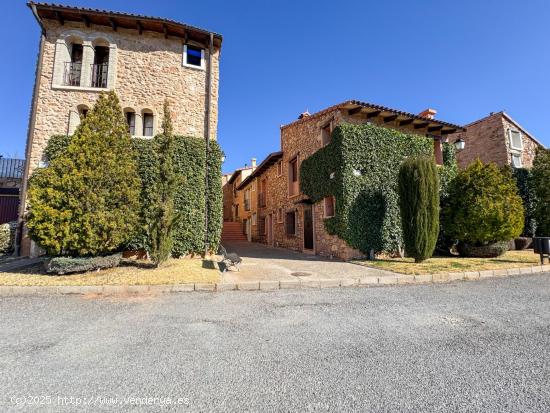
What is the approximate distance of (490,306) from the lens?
4.59 metres

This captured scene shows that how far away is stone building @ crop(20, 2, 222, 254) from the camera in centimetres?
998

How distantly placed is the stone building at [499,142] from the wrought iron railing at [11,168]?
2848cm

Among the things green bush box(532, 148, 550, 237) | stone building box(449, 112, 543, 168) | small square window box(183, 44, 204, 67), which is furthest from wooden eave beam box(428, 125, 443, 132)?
small square window box(183, 44, 204, 67)

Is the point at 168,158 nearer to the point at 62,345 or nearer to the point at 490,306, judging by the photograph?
the point at 62,345

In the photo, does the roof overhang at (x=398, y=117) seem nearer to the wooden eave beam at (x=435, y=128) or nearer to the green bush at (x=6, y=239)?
the wooden eave beam at (x=435, y=128)

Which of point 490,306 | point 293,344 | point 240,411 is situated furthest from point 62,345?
point 490,306

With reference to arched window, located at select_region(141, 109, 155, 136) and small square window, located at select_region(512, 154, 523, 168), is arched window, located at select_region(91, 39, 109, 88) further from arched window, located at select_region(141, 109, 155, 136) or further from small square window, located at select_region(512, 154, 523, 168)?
small square window, located at select_region(512, 154, 523, 168)

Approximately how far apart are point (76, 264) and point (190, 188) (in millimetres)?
4371

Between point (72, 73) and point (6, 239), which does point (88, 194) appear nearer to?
point (6, 239)

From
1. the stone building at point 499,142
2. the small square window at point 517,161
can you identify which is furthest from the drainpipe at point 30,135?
the small square window at point 517,161

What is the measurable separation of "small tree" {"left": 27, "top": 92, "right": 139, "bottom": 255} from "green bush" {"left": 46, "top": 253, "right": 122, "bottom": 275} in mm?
260

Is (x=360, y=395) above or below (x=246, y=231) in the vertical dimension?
below

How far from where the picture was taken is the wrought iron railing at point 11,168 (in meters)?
15.8

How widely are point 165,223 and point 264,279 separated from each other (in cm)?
348
